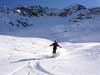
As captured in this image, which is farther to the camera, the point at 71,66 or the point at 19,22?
the point at 19,22

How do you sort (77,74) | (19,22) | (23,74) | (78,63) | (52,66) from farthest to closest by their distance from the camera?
1. (19,22)
2. (78,63)
3. (52,66)
4. (77,74)
5. (23,74)

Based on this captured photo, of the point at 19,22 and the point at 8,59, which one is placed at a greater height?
the point at 19,22

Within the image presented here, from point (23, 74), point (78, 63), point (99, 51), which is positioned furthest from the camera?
point (99, 51)

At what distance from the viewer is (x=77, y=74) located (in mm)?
16016

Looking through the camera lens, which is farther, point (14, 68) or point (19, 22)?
point (19, 22)

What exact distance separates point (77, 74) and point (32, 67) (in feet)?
9.51

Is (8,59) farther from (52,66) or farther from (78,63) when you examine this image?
(78,63)

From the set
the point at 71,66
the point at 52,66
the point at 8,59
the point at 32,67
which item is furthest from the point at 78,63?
the point at 8,59

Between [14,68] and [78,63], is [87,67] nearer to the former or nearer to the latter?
[78,63]

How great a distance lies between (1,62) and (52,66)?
3.45 meters

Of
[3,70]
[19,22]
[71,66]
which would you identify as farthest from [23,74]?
[19,22]

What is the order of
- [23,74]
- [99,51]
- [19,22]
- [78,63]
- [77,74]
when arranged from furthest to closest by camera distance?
[19,22]
[99,51]
[78,63]
[77,74]
[23,74]

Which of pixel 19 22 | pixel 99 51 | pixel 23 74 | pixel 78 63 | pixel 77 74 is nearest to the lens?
pixel 23 74

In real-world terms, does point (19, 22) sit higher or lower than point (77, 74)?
higher
